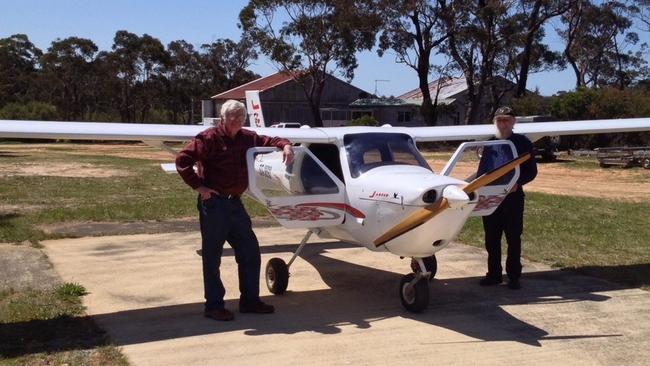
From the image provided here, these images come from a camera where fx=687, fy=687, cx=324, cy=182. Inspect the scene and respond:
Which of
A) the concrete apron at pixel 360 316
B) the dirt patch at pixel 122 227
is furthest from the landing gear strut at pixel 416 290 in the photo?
the dirt patch at pixel 122 227

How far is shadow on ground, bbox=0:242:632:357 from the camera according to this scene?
6273 millimetres

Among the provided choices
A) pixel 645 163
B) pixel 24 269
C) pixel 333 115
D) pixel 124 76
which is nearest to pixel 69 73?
pixel 124 76

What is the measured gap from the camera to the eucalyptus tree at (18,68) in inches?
3446

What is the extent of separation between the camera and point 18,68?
305 feet

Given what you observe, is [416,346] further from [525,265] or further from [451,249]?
[451,249]

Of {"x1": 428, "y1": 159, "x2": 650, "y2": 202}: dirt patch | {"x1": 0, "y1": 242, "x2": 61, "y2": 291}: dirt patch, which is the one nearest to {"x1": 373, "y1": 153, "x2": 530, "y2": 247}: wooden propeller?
{"x1": 0, "y1": 242, "x2": 61, "y2": 291}: dirt patch

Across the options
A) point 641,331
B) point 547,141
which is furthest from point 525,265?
point 547,141

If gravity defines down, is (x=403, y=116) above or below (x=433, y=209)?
above

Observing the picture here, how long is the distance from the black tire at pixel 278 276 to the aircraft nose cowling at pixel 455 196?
2.54 metres

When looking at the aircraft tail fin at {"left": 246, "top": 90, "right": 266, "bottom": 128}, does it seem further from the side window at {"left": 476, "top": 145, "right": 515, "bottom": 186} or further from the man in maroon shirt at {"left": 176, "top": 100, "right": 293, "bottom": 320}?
the man in maroon shirt at {"left": 176, "top": 100, "right": 293, "bottom": 320}

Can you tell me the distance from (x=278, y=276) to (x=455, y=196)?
272 centimetres

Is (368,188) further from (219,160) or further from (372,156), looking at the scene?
(219,160)

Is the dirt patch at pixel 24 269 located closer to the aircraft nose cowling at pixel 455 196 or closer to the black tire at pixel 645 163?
the aircraft nose cowling at pixel 455 196

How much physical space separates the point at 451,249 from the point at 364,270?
2.14 metres
